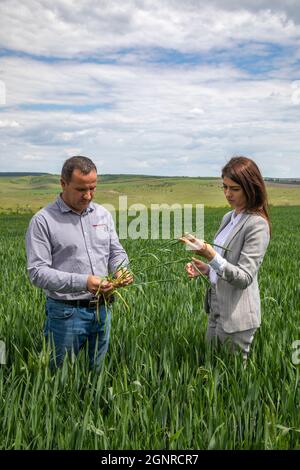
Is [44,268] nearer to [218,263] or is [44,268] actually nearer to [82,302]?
[82,302]

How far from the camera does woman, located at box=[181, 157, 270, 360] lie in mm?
2697

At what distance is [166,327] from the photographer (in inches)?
157

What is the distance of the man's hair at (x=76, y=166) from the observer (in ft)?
9.04

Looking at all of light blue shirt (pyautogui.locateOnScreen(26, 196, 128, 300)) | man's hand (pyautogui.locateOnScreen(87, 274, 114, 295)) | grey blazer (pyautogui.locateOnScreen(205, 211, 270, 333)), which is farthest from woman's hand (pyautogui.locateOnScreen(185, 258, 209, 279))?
man's hand (pyautogui.locateOnScreen(87, 274, 114, 295))

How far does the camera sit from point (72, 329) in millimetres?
2984

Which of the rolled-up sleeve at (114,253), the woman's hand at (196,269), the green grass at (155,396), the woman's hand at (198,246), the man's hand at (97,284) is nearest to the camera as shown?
the green grass at (155,396)

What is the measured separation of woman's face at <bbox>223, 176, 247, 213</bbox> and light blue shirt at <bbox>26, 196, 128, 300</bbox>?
0.64 metres

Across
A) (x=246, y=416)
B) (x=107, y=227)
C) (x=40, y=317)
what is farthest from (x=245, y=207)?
(x=40, y=317)

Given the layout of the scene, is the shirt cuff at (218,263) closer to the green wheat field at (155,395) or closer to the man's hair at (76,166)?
the green wheat field at (155,395)

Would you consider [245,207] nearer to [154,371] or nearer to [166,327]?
[154,371]

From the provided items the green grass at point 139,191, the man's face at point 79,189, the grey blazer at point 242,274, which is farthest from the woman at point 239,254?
the green grass at point 139,191

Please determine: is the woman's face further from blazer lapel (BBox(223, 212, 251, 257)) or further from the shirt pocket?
the shirt pocket

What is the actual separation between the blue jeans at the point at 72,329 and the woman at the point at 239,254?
0.60m
